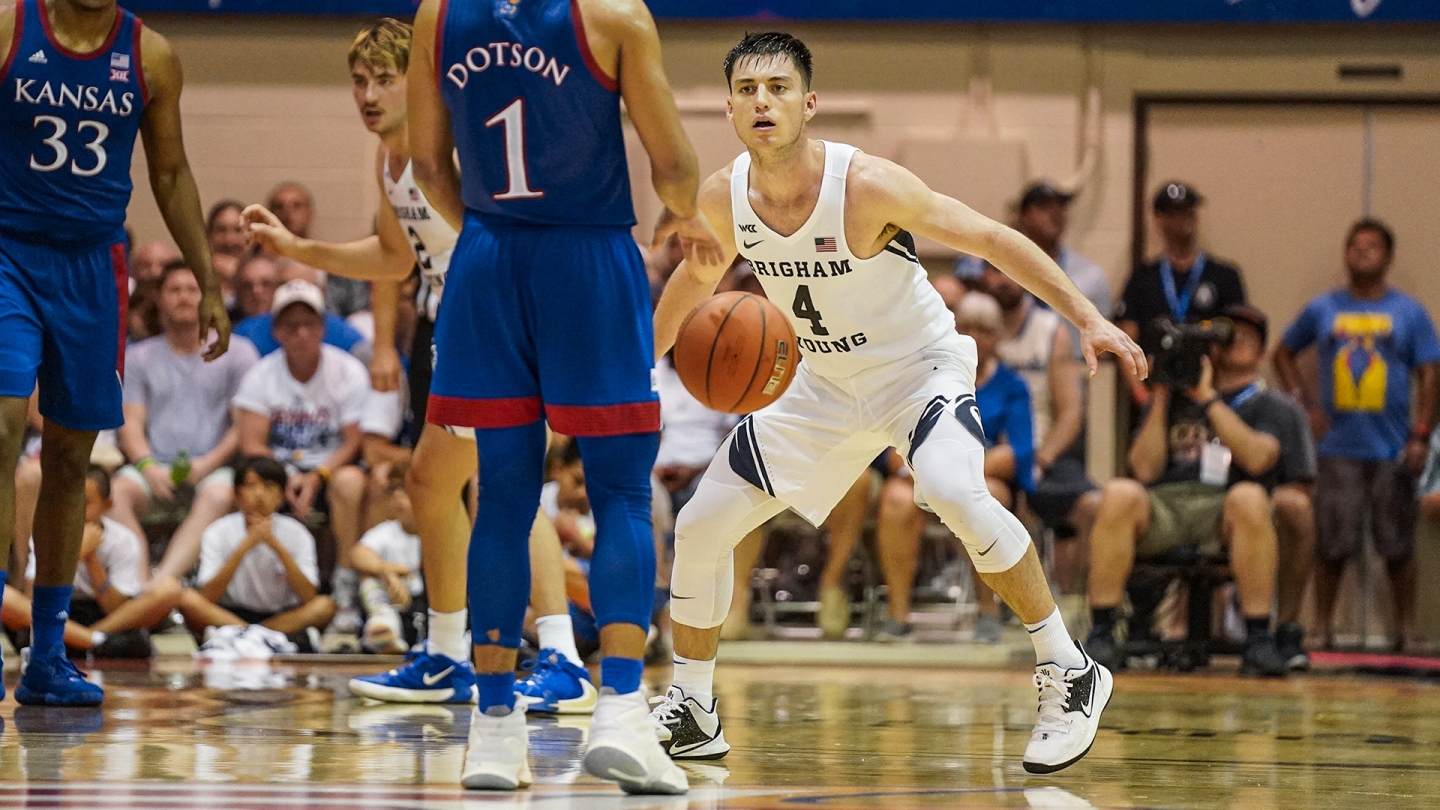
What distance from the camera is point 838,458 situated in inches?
180

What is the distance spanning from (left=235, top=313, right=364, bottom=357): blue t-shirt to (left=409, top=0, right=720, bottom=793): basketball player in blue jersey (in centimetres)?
509

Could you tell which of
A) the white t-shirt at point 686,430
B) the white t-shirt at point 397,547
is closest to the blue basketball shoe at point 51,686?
the white t-shirt at point 397,547

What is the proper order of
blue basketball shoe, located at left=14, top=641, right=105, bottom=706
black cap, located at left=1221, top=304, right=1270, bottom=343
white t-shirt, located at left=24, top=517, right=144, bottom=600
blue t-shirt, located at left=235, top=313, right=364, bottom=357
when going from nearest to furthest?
blue basketball shoe, located at left=14, top=641, right=105, bottom=706, white t-shirt, located at left=24, top=517, right=144, bottom=600, black cap, located at left=1221, top=304, right=1270, bottom=343, blue t-shirt, located at left=235, top=313, right=364, bottom=357

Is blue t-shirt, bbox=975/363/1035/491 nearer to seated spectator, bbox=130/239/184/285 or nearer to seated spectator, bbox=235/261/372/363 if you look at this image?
seated spectator, bbox=235/261/372/363

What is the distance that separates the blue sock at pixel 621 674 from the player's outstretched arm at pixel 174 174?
7.31ft

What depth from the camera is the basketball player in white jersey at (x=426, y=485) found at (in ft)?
16.5

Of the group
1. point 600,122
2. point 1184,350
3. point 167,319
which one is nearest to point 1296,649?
point 1184,350

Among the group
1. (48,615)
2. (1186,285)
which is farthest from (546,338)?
(1186,285)

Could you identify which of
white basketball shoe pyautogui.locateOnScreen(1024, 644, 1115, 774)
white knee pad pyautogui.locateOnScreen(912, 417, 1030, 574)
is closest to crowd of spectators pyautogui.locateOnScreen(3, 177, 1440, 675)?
white knee pad pyautogui.locateOnScreen(912, 417, 1030, 574)

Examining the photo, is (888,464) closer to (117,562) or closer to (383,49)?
(117,562)

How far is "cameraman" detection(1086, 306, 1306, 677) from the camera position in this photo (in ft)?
24.6

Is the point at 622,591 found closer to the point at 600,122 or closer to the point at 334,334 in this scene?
the point at 600,122

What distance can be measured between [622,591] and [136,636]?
423 cm

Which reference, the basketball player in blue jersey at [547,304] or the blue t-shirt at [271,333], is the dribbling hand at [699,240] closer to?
the basketball player in blue jersey at [547,304]
